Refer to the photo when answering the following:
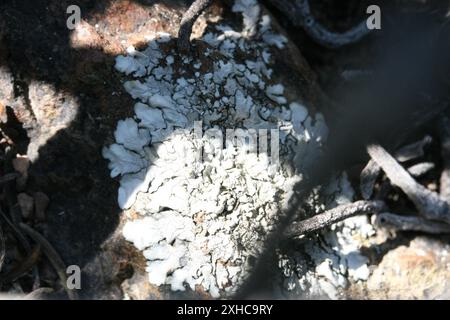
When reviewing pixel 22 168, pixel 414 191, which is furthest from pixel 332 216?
pixel 22 168

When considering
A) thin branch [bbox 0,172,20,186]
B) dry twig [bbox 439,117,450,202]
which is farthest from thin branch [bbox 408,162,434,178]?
thin branch [bbox 0,172,20,186]

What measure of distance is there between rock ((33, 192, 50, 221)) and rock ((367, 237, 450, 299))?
124 cm

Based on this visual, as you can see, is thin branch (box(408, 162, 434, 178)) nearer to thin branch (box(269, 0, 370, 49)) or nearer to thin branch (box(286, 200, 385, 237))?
thin branch (box(286, 200, 385, 237))

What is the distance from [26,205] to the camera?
1982mm

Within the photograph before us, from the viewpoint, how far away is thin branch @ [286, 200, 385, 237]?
2039 millimetres

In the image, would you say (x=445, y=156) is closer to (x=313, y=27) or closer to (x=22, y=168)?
(x=313, y=27)

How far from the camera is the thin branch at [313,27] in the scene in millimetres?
→ 2355

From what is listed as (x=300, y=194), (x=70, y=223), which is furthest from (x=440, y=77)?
(x=70, y=223)

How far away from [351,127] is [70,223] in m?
1.15

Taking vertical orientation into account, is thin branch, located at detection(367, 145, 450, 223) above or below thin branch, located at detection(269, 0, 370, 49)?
below

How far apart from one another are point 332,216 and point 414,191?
1.19ft

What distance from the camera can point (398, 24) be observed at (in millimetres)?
2357
